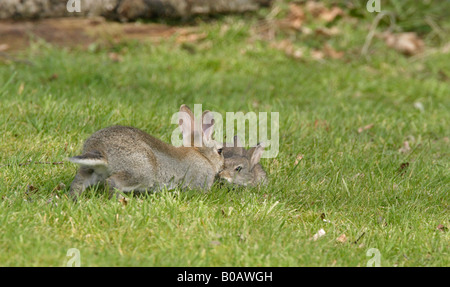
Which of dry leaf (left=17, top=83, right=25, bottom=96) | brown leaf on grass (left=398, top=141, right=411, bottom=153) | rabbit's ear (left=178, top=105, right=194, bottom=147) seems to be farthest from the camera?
dry leaf (left=17, top=83, right=25, bottom=96)

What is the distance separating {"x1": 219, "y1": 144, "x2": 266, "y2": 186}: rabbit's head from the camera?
551 cm

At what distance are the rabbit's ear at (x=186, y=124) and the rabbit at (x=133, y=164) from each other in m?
0.20

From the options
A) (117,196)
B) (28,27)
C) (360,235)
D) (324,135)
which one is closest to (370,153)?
(324,135)

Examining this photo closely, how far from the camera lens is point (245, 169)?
566 centimetres

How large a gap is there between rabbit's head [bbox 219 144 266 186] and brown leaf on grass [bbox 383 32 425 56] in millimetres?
5930

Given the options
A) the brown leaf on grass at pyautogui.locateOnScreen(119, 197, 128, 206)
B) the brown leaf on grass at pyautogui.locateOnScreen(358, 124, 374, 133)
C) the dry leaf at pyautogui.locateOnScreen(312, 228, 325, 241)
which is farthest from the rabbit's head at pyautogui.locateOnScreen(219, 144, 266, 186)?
the brown leaf on grass at pyautogui.locateOnScreen(358, 124, 374, 133)

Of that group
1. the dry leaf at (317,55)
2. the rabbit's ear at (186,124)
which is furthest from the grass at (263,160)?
the rabbit's ear at (186,124)

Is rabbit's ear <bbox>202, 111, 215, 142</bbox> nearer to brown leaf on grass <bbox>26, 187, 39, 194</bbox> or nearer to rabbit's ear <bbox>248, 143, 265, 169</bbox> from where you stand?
rabbit's ear <bbox>248, 143, 265, 169</bbox>

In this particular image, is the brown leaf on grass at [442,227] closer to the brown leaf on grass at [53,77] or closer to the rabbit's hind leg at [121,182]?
the rabbit's hind leg at [121,182]

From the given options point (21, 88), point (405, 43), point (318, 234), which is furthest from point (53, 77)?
point (405, 43)

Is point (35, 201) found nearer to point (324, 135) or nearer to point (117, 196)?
point (117, 196)

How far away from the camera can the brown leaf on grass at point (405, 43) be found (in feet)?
35.6

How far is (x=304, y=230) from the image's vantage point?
14.6ft

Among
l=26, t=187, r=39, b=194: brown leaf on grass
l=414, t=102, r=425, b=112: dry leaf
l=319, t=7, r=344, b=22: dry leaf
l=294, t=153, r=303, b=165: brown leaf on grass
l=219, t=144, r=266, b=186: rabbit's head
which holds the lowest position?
l=414, t=102, r=425, b=112: dry leaf
